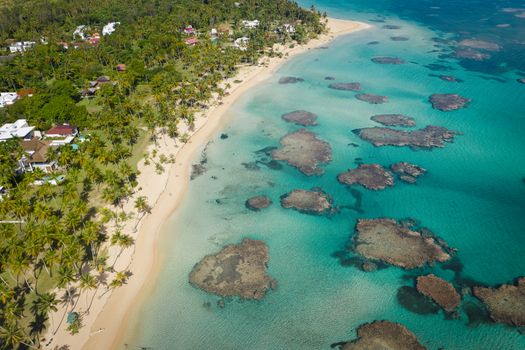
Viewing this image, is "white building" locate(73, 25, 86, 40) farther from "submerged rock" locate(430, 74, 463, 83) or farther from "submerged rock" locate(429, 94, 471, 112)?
"submerged rock" locate(430, 74, 463, 83)

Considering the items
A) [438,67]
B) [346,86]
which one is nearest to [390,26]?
[438,67]

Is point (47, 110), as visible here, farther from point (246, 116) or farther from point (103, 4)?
point (103, 4)

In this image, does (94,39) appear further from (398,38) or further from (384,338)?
(384,338)

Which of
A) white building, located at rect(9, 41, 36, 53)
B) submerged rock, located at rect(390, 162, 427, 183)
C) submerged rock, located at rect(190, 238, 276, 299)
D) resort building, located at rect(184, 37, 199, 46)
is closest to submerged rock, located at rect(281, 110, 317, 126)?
submerged rock, located at rect(390, 162, 427, 183)

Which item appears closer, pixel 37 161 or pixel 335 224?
pixel 335 224

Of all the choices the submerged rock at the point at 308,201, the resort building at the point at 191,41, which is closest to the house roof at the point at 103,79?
the resort building at the point at 191,41
